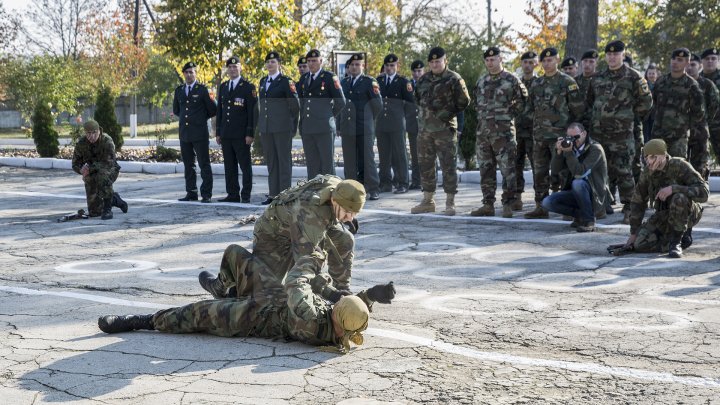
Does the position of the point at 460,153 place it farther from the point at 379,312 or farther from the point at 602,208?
the point at 379,312

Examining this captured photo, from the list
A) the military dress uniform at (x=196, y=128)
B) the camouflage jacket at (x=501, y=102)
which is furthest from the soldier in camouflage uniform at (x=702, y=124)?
the military dress uniform at (x=196, y=128)

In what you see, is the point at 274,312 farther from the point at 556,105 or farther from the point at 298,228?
the point at 556,105

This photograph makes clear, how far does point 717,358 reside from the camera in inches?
220

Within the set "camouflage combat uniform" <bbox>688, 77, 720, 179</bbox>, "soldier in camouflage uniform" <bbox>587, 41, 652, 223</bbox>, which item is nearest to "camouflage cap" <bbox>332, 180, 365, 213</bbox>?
"soldier in camouflage uniform" <bbox>587, 41, 652, 223</bbox>

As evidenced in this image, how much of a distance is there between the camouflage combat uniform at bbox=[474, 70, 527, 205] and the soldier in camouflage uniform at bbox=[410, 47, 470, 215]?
308 millimetres

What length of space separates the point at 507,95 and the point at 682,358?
250 inches

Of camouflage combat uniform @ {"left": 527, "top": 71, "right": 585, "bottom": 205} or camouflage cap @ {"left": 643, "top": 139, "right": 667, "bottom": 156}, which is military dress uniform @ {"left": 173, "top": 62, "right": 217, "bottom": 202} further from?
camouflage cap @ {"left": 643, "top": 139, "right": 667, "bottom": 156}

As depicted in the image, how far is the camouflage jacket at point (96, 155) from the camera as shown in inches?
488

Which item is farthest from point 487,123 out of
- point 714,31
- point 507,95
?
point 714,31

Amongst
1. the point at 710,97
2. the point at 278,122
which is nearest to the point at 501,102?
the point at 710,97

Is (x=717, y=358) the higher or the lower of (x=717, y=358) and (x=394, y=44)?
the lower

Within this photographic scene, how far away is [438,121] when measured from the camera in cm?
1195

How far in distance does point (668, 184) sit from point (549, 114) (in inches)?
109

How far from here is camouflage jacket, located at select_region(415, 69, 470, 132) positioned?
38.9 ft
